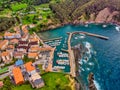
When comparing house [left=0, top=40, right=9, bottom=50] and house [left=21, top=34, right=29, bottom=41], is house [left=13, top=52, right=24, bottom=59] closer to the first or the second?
house [left=0, top=40, right=9, bottom=50]

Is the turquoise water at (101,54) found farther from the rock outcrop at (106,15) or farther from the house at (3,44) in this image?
the house at (3,44)

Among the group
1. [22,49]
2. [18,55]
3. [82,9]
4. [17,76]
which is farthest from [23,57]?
[82,9]

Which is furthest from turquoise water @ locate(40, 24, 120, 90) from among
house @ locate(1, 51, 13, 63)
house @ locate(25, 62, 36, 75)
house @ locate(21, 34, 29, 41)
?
house @ locate(1, 51, 13, 63)

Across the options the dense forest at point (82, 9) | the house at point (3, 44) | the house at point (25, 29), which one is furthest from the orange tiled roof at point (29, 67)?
the dense forest at point (82, 9)

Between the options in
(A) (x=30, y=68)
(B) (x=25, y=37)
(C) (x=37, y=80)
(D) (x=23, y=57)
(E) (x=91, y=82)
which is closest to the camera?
(C) (x=37, y=80)

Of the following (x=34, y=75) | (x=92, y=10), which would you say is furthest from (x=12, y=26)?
(x=34, y=75)

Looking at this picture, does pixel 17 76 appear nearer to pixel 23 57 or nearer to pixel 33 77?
pixel 33 77

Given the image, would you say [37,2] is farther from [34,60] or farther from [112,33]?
[34,60]
